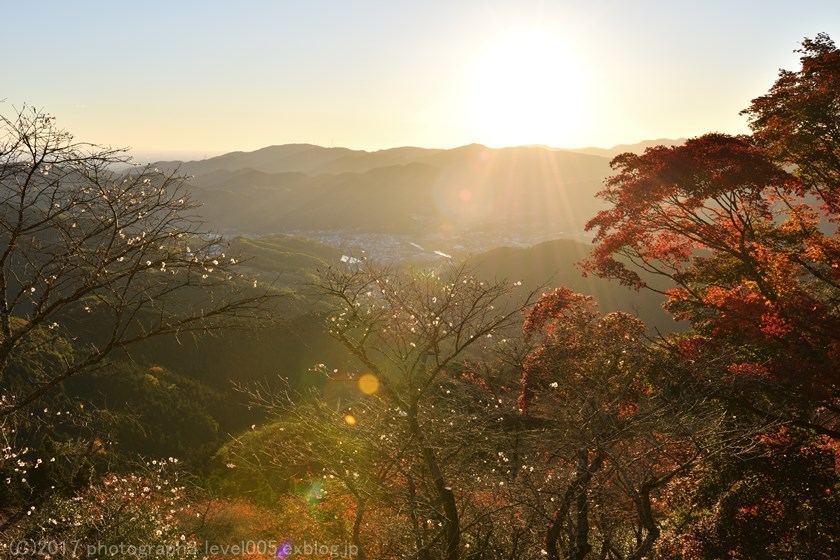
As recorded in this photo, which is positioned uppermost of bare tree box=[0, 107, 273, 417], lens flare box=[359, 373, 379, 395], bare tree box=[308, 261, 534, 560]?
bare tree box=[0, 107, 273, 417]

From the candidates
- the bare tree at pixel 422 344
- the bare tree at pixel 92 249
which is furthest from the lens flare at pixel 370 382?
the bare tree at pixel 92 249

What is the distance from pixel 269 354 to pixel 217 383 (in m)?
8.51

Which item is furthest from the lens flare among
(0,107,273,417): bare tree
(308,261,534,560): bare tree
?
(0,107,273,417): bare tree

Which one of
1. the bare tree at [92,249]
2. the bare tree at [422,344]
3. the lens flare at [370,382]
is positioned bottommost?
the lens flare at [370,382]

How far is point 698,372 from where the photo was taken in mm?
13133

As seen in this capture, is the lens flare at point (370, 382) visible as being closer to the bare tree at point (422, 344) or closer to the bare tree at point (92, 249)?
the bare tree at point (422, 344)

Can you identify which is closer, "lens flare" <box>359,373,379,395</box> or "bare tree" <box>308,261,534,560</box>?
"bare tree" <box>308,261,534,560</box>

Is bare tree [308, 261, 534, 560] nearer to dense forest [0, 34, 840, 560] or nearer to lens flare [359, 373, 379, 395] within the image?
dense forest [0, 34, 840, 560]

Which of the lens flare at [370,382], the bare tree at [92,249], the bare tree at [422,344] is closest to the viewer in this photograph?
the bare tree at [92,249]

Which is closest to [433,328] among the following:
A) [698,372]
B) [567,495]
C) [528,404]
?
[567,495]

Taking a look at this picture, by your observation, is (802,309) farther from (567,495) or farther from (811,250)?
(567,495)

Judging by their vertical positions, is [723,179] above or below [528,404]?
above

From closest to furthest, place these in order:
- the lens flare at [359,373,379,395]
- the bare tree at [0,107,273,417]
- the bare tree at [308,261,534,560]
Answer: the bare tree at [0,107,273,417] → the bare tree at [308,261,534,560] → the lens flare at [359,373,379,395]

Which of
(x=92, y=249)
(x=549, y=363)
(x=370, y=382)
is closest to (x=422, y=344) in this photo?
(x=549, y=363)
